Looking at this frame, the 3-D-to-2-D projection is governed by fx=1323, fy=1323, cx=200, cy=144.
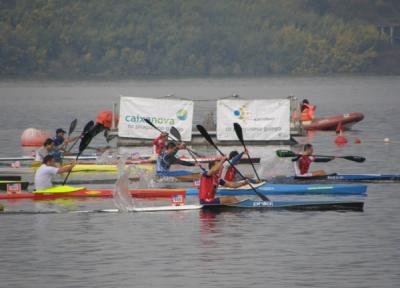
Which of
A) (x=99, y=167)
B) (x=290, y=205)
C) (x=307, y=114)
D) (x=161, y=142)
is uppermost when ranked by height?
(x=307, y=114)

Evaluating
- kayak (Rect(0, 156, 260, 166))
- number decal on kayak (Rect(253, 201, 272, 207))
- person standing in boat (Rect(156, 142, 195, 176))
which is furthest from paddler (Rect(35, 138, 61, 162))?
number decal on kayak (Rect(253, 201, 272, 207))

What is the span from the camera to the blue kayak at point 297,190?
36.9 metres

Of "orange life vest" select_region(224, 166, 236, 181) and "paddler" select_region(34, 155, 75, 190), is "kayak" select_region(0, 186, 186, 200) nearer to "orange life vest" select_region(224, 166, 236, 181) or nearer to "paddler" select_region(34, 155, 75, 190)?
"paddler" select_region(34, 155, 75, 190)

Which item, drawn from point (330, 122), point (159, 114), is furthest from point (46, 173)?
point (330, 122)

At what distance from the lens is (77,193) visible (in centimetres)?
3738

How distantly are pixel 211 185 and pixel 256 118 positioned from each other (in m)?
21.2

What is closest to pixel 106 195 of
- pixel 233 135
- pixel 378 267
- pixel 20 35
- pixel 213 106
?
pixel 378 267

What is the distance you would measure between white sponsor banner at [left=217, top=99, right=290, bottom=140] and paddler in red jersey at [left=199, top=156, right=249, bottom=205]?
19464 millimetres

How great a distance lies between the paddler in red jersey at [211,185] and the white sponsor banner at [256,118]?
19.5 m

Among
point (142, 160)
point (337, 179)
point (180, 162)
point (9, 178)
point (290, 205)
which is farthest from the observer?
point (142, 160)

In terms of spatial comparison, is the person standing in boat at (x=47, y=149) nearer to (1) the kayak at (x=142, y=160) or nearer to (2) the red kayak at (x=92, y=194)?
(1) the kayak at (x=142, y=160)

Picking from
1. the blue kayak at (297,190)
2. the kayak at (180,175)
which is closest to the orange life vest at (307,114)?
the kayak at (180,175)

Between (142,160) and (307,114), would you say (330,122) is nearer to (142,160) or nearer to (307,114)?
(307,114)

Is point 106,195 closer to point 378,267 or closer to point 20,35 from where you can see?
point 378,267
